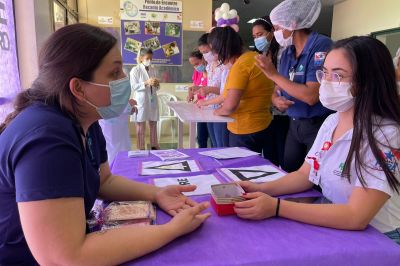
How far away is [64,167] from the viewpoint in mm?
655

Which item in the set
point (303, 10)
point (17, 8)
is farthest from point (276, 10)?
point (17, 8)

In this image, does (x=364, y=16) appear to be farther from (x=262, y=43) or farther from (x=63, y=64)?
(x=63, y=64)

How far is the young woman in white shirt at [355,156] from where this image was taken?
83cm

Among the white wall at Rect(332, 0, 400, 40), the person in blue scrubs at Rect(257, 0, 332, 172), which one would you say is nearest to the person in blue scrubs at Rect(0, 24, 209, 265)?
the person in blue scrubs at Rect(257, 0, 332, 172)

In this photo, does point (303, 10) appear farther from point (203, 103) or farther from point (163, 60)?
point (163, 60)

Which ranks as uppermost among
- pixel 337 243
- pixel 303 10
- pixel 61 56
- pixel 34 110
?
pixel 303 10

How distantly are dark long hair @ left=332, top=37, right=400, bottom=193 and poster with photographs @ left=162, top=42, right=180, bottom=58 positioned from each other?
4243mm

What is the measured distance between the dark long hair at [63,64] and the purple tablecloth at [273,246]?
46 cm

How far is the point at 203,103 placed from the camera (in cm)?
288

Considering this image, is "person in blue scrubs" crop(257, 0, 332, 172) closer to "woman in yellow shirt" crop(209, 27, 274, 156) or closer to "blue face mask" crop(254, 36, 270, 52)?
"woman in yellow shirt" crop(209, 27, 274, 156)

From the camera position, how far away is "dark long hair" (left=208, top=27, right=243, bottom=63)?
2.20m

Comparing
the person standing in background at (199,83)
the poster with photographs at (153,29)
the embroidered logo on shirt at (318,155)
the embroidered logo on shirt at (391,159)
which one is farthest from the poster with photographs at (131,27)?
the embroidered logo on shirt at (391,159)

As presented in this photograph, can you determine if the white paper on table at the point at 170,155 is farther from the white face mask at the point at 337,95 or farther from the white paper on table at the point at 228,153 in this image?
the white face mask at the point at 337,95

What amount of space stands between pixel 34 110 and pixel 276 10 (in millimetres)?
1552
